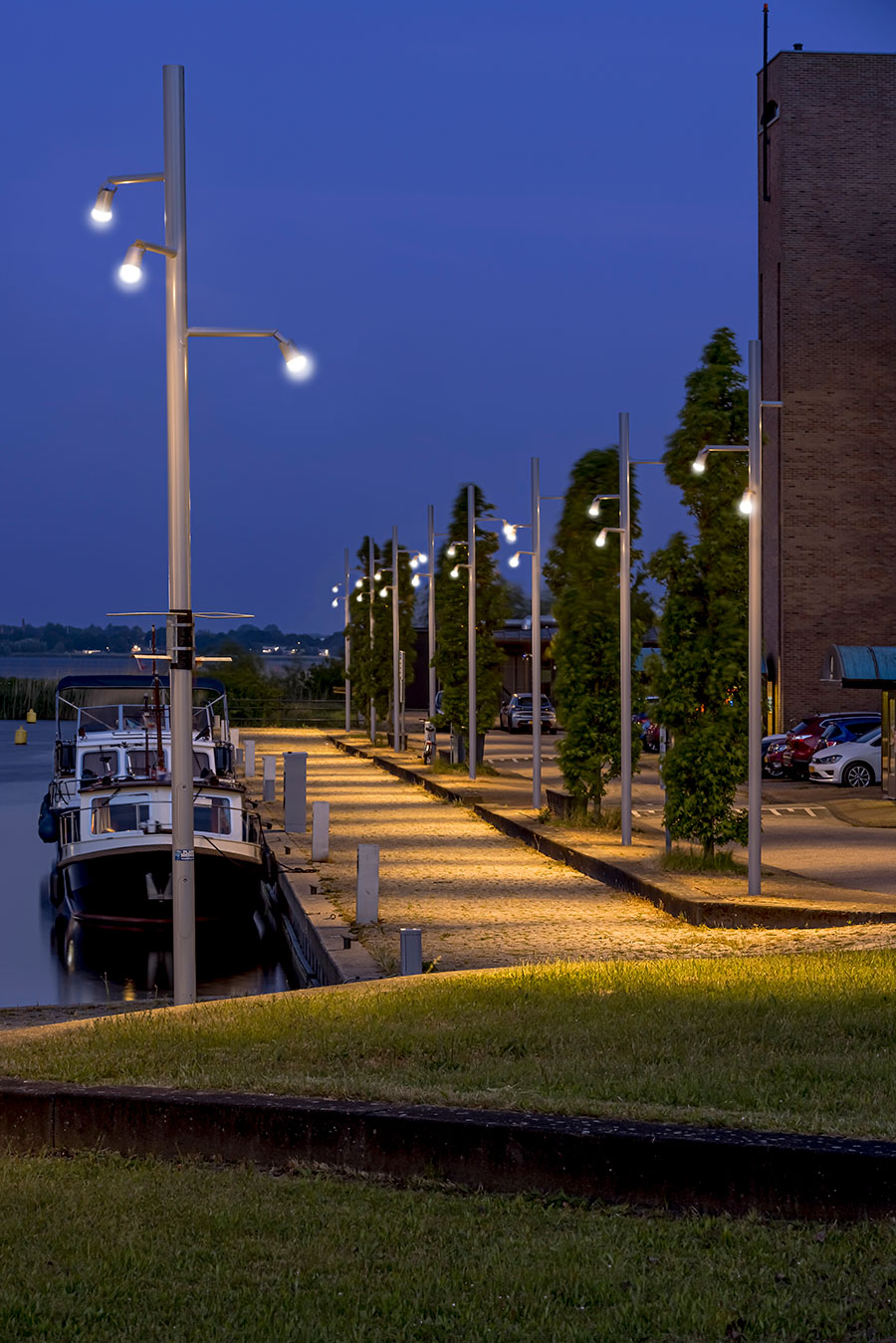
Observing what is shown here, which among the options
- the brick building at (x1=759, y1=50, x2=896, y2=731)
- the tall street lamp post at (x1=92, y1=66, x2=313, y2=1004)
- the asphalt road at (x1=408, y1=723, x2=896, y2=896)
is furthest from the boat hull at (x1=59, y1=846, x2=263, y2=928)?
the brick building at (x1=759, y1=50, x2=896, y2=731)

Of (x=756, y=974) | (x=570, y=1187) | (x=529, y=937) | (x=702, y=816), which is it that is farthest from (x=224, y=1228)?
(x=702, y=816)

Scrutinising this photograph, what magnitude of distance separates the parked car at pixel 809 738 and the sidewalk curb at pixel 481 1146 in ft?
116

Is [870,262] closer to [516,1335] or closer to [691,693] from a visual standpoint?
[691,693]

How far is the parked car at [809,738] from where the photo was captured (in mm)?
42281

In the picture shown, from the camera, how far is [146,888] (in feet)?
77.2

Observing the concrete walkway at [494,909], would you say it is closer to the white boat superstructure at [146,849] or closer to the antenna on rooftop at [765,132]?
the white boat superstructure at [146,849]

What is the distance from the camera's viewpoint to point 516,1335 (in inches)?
217

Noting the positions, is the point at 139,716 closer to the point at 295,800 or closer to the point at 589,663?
the point at 295,800

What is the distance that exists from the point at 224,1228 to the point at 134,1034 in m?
3.88

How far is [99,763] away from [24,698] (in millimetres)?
76029

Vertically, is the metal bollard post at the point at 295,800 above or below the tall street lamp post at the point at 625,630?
below

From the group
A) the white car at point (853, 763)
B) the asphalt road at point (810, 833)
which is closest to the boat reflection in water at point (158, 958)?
the asphalt road at point (810, 833)

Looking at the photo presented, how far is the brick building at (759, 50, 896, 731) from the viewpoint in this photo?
191 ft

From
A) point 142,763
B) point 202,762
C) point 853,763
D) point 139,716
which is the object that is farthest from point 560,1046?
point 853,763
